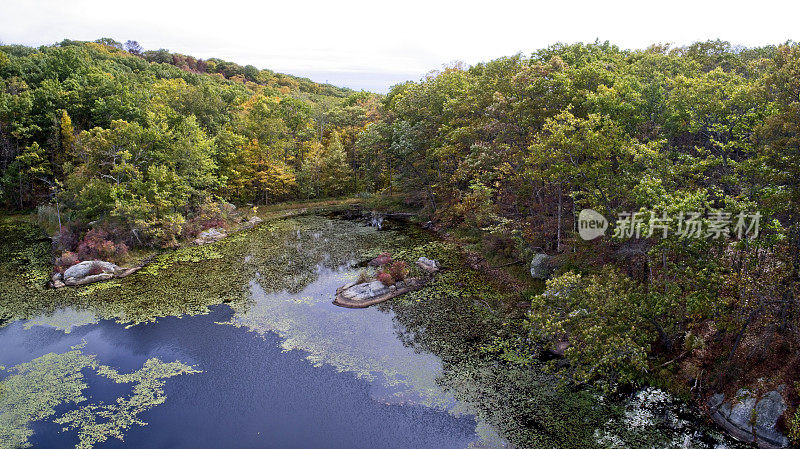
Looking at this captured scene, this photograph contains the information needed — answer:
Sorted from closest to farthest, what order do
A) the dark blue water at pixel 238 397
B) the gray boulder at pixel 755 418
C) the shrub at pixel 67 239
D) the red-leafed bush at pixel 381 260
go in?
the gray boulder at pixel 755 418
the dark blue water at pixel 238 397
the red-leafed bush at pixel 381 260
the shrub at pixel 67 239

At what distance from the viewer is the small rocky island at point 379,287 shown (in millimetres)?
17484

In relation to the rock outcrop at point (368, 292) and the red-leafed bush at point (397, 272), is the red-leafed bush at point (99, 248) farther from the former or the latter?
the red-leafed bush at point (397, 272)

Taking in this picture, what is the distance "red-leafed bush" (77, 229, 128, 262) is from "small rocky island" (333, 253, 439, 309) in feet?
38.6

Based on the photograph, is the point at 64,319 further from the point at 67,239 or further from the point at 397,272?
the point at 397,272

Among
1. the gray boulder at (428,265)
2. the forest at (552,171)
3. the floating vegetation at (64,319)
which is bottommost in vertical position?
the floating vegetation at (64,319)

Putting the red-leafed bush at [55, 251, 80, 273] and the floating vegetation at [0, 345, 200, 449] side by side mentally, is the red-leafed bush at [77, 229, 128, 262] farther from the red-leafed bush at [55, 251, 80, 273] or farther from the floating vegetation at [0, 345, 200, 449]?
the floating vegetation at [0, 345, 200, 449]

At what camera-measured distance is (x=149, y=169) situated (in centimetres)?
2389

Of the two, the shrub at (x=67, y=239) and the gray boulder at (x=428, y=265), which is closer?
the gray boulder at (x=428, y=265)

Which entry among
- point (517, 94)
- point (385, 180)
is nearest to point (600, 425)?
point (517, 94)

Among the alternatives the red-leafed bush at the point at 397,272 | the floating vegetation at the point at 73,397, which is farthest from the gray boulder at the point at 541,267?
the floating vegetation at the point at 73,397

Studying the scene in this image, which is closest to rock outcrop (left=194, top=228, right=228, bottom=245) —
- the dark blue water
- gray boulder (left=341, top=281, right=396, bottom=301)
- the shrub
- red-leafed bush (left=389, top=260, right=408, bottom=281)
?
the shrub

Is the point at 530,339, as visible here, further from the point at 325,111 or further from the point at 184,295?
the point at 325,111

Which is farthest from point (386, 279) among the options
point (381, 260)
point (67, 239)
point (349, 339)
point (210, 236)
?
point (67, 239)

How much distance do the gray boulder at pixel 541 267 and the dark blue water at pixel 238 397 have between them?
8.90 m
